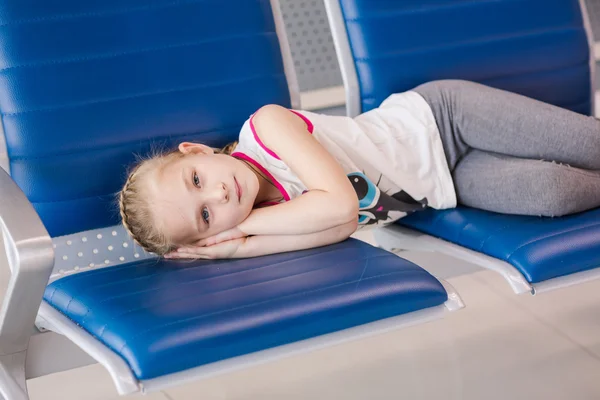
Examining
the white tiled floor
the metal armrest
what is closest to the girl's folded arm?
the metal armrest

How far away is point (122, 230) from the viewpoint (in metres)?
1.92

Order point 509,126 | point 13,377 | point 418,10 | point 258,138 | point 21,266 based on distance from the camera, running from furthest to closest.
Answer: point 418,10
point 509,126
point 258,138
point 13,377
point 21,266

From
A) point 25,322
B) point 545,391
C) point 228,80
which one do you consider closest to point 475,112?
point 228,80

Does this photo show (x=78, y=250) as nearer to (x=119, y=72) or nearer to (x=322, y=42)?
(x=119, y=72)

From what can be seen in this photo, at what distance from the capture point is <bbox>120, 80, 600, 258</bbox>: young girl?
1707 millimetres

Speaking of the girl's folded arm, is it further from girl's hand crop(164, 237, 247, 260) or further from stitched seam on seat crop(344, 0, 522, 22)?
stitched seam on seat crop(344, 0, 522, 22)

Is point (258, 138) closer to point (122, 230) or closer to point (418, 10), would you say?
point (122, 230)

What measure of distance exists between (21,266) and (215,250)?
17.5 inches

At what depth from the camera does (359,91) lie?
7.04 feet

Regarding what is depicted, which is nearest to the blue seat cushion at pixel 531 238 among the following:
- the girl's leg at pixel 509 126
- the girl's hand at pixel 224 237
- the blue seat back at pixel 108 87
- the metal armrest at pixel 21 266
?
the girl's leg at pixel 509 126

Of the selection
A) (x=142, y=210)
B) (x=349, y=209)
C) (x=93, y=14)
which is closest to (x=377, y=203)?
(x=349, y=209)

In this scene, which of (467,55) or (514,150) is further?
(467,55)

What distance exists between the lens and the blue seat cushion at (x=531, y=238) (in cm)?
160

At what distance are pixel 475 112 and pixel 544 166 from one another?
0.20 metres
